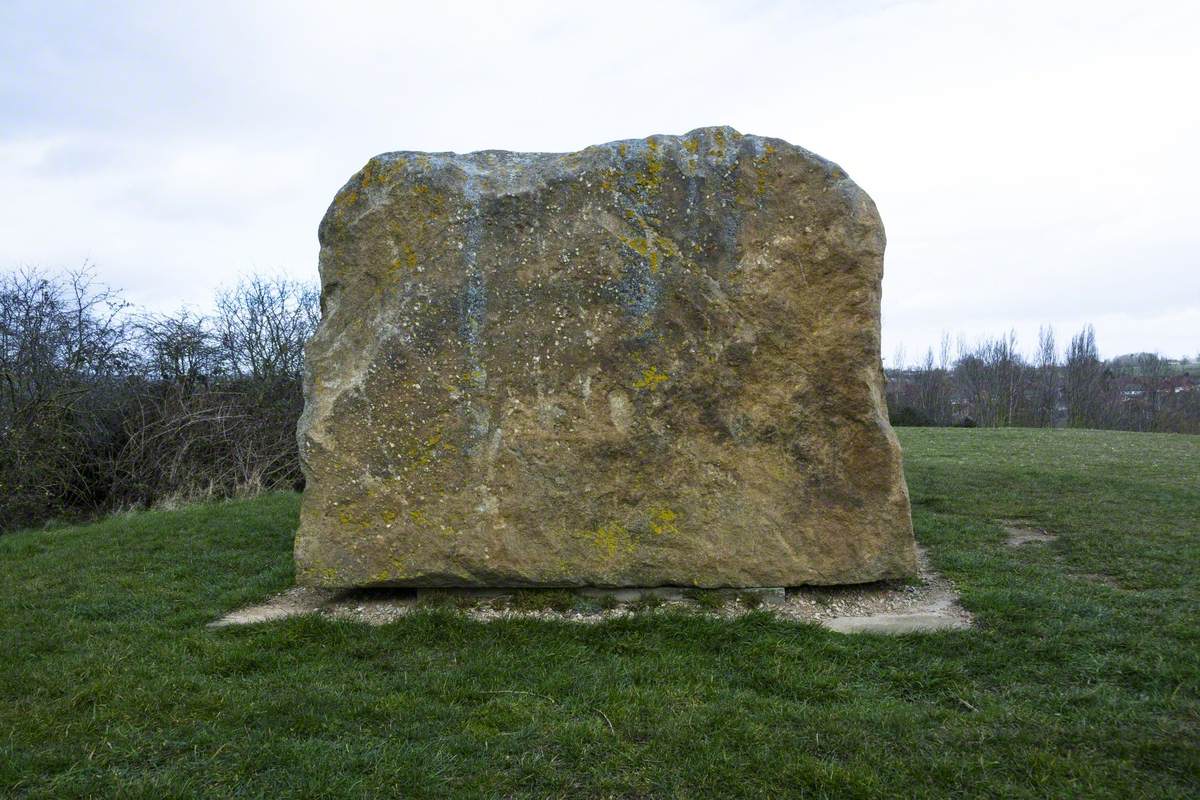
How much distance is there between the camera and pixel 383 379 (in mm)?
5438

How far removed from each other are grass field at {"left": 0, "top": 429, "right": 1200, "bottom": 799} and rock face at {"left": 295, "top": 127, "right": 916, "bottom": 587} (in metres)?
0.55

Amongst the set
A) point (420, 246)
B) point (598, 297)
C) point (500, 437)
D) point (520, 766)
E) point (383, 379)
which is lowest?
point (520, 766)

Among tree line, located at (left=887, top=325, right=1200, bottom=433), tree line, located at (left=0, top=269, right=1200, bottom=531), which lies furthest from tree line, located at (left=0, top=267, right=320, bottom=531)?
tree line, located at (left=887, top=325, right=1200, bottom=433)

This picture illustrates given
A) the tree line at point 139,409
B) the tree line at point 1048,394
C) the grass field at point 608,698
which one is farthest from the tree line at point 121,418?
the tree line at point 1048,394

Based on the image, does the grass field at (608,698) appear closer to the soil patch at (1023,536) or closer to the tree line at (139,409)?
the soil patch at (1023,536)

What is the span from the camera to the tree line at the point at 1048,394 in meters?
37.9

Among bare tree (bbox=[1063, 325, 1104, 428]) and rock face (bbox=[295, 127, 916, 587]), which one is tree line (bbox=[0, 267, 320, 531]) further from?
bare tree (bbox=[1063, 325, 1104, 428])

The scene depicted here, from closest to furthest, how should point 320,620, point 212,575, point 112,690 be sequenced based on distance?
point 112,690
point 320,620
point 212,575

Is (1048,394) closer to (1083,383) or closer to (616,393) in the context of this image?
(1083,383)

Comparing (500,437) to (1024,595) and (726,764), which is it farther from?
(1024,595)

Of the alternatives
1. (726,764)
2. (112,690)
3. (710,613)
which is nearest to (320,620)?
(112,690)

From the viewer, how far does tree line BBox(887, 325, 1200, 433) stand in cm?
3788

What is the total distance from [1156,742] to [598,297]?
3.69 m

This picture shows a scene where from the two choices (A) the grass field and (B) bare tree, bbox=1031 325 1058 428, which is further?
(B) bare tree, bbox=1031 325 1058 428
